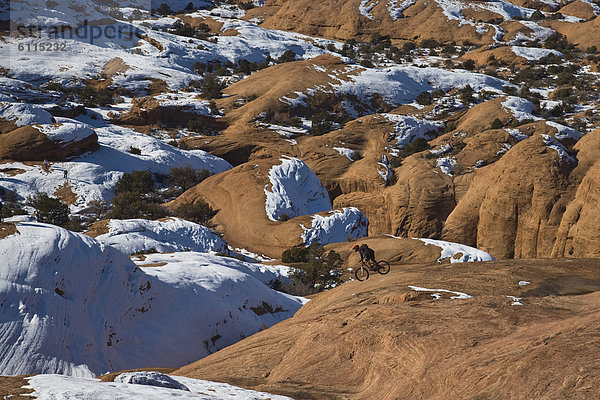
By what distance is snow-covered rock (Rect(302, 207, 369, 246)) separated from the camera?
37.4m

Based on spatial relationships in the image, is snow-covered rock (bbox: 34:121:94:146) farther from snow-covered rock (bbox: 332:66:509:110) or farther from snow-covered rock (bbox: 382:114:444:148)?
snow-covered rock (bbox: 332:66:509:110)

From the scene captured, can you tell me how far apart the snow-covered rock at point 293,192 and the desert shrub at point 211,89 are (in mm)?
27242

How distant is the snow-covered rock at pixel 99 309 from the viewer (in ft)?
52.1

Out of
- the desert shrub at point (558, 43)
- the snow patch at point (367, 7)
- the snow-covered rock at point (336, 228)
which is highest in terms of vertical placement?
the snow patch at point (367, 7)

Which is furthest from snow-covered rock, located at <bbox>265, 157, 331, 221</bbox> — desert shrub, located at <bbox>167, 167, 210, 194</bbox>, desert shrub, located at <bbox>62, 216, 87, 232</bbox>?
desert shrub, located at <bbox>62, 216, 87, 232</bbox>

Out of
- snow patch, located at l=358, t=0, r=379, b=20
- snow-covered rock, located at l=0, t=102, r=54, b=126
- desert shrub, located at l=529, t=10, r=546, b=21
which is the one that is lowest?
snow-covered rock, located at l=0, t=102, r=54, b=126

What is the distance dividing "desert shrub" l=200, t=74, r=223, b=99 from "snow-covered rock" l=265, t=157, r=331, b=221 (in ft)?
89.4

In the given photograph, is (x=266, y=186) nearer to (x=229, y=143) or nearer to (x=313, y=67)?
(x=229, y=143)

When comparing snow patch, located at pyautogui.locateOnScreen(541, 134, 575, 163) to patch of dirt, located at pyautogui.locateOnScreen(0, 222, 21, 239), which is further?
snow patch, located at pyautogui.locateOnScreen(541, 134, 575, 163)

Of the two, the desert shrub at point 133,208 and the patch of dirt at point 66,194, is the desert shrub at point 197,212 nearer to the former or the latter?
the desert shrub at point 133,208

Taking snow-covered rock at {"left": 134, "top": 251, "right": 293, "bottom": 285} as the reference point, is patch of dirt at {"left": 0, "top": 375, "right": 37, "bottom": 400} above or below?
above

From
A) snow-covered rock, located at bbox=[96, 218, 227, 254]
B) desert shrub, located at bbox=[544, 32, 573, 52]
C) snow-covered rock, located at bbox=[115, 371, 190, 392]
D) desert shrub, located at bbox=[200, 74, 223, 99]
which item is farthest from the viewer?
desert shrub, located at bbox=[544, 32, 573, 52]

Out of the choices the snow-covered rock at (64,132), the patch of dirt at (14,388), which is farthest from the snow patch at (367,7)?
the patch of dirt at (14,388)

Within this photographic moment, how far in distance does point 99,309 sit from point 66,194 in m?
28.8
